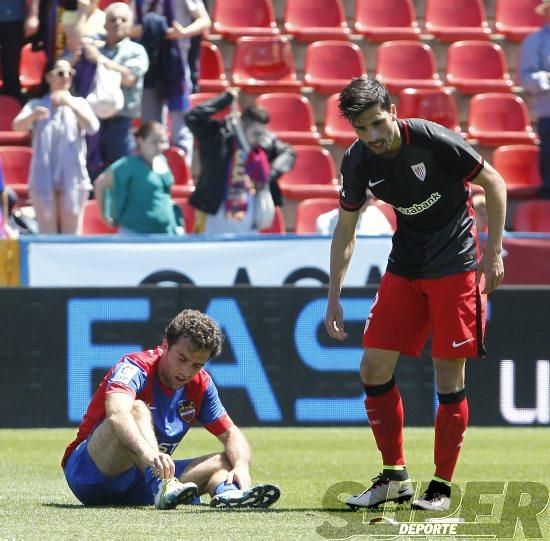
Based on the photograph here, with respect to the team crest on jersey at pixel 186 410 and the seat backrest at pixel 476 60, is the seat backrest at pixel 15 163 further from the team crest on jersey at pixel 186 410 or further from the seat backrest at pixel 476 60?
the team crest on jersey at pixel 186 410

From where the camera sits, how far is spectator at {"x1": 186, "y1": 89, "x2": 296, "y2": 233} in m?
12.9

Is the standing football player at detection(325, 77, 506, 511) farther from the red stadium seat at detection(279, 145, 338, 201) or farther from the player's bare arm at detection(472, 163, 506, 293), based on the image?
the red stadium seat at detection(279, 145, 338, 201)

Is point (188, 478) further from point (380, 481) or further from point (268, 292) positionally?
point (268, 292)

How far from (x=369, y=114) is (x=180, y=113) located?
8.29 meters

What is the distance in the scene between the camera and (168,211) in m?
12.5

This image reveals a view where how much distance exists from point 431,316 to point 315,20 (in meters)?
11.1

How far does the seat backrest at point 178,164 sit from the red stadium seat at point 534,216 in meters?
3.32

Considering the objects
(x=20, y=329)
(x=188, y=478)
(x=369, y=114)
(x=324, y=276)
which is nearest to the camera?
(x=369, y=114)

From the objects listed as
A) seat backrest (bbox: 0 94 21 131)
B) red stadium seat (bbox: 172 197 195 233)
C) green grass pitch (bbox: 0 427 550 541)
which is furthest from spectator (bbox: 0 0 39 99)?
green grass pitch (bbox: 0 427 550 541)

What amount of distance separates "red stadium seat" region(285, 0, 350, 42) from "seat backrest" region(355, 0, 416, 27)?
0.30 metres

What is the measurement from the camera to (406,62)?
1700 cm

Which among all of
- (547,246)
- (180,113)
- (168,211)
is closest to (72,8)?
(180,113)

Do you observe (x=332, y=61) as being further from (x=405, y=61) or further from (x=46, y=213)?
(x=46, y=213)

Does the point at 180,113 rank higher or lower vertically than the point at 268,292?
higher
